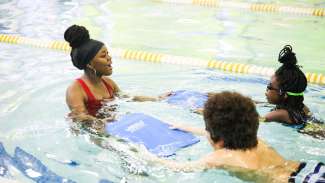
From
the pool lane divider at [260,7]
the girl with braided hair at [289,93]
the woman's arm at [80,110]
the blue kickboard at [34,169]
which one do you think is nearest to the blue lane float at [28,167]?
the blue kickboard at [34,169]

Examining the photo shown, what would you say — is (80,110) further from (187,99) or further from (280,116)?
(280,116)

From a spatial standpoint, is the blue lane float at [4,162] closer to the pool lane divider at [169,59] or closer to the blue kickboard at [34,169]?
the blue kickboard at [34,169]

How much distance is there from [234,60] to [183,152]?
3.51m

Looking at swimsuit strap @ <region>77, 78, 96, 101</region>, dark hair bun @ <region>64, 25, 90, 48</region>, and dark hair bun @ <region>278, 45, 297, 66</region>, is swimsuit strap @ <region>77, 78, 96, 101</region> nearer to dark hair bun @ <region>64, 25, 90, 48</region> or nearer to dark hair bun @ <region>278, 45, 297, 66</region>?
dark hair bun @ <region>64, 25, 90, 48</region>

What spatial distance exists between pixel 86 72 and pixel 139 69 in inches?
91.9

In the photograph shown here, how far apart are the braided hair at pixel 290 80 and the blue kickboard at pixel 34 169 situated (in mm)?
1994

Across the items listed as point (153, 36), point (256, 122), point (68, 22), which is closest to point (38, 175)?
point (256, 122)

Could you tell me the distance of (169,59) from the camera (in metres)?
7.23

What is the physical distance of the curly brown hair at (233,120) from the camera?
3.08 metres

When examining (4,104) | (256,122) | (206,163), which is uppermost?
(256,122)

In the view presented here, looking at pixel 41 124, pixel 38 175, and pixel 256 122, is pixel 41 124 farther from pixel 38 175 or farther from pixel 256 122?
pixel 256 122

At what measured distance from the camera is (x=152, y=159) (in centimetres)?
379

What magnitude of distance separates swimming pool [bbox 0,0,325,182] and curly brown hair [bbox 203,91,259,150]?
1.16 ft

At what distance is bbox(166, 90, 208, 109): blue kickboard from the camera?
16.4ft
